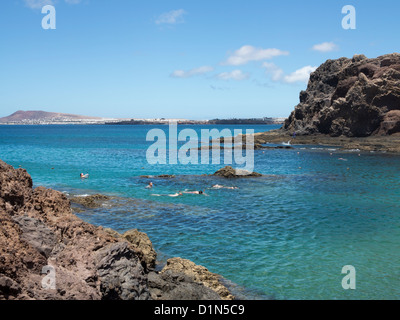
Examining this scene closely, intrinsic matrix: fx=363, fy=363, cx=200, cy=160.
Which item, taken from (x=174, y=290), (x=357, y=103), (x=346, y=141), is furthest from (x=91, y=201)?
(x=357, y=103)

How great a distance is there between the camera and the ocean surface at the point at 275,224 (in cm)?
1666

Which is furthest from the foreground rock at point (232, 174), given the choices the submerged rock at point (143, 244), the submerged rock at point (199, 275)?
the submerged rock at point (199, 275)

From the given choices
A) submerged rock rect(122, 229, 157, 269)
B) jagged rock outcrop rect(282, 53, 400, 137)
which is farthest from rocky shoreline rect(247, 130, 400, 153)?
submerged rock rect(122, 229, 157, 269)

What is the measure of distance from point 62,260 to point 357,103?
99.3 metres

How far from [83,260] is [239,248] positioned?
11.2m

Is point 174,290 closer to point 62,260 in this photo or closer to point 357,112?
point 62,260

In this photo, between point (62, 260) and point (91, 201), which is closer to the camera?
point (62, 260)

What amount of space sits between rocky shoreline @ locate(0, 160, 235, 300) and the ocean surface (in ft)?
14.3

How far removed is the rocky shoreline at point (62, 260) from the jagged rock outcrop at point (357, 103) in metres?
94.0

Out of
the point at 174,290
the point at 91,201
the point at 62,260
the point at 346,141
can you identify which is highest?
the point at 346,141

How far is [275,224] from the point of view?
25500mm

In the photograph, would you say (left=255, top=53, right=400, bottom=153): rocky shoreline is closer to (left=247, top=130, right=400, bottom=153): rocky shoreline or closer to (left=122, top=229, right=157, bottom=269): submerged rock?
(left=247, top=130, right=400, bottom=153): rocky shoreline
